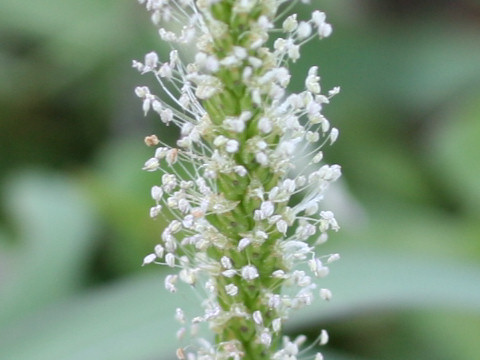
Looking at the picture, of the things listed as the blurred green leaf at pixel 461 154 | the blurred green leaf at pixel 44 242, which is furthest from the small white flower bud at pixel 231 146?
the blurred green leaf at pixel 461 154

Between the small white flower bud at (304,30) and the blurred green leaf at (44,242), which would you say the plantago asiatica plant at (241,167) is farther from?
the blurred green leaf at (44,242)

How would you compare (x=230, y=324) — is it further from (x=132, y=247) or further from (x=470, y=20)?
(x=470, y=20)

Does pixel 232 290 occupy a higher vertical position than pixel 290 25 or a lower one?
lower

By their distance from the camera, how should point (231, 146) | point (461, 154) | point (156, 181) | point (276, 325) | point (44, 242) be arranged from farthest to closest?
1. point (461, 154)
2. point (156, 181)
3. point (44, 242)
4. point (276, 325)
5. point (231, 146)

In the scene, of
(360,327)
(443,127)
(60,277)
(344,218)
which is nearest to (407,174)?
(443,127)

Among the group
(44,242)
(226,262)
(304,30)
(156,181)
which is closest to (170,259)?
(226,262)

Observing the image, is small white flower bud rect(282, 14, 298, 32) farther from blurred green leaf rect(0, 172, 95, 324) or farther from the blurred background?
blurred green leaf rect(0, 172, 95, 324)

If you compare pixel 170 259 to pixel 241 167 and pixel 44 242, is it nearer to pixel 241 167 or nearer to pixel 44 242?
pixel 241 167
